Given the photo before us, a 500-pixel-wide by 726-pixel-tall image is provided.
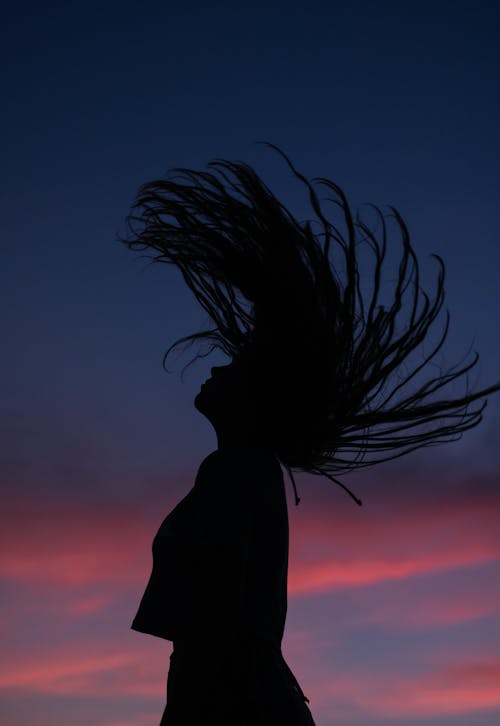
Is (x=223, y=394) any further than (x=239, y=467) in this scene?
Yes

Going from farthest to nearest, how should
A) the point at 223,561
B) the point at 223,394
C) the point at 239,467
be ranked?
the point at 223,394 < the point at 239,467 < the point at 223,561

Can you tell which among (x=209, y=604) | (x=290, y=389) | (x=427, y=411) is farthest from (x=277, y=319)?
(x=209, y=604)

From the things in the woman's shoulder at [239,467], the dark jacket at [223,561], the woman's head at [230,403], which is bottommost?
the dark jacket at [223,561]

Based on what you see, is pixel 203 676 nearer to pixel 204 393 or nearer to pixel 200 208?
pixel 204 393

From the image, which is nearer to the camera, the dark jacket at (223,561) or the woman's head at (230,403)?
the dark jacket at (223,561)

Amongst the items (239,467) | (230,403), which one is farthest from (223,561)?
(230,403)

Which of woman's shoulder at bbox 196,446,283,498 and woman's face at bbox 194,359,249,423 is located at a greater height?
woman's face at bbox 194,359,249,423

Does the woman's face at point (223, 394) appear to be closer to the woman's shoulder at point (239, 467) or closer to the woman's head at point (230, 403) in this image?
the woman's head at point (230, 403)

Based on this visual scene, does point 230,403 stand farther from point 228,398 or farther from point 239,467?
point 239,467

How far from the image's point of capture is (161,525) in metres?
3.70

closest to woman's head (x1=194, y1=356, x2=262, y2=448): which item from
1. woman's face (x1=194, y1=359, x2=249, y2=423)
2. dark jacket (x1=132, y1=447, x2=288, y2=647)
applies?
woman's face (x1=194, y1=359, x2=249, y2=423)

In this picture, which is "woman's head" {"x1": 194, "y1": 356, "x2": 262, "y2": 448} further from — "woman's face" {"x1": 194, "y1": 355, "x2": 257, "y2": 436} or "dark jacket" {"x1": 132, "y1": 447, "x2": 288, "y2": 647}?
"dark jacket" {"x1": 132, "y1": 447, "x2": 288, "y2": 647}

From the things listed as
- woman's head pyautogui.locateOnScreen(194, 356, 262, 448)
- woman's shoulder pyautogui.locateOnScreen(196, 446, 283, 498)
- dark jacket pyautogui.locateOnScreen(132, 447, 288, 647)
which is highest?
woman's head pyautogui.locateOnScreen(194, 356, 262, 448)

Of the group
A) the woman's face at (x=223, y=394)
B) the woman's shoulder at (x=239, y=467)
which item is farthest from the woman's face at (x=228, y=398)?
the woman's shoulder at (x=239, y=467)
